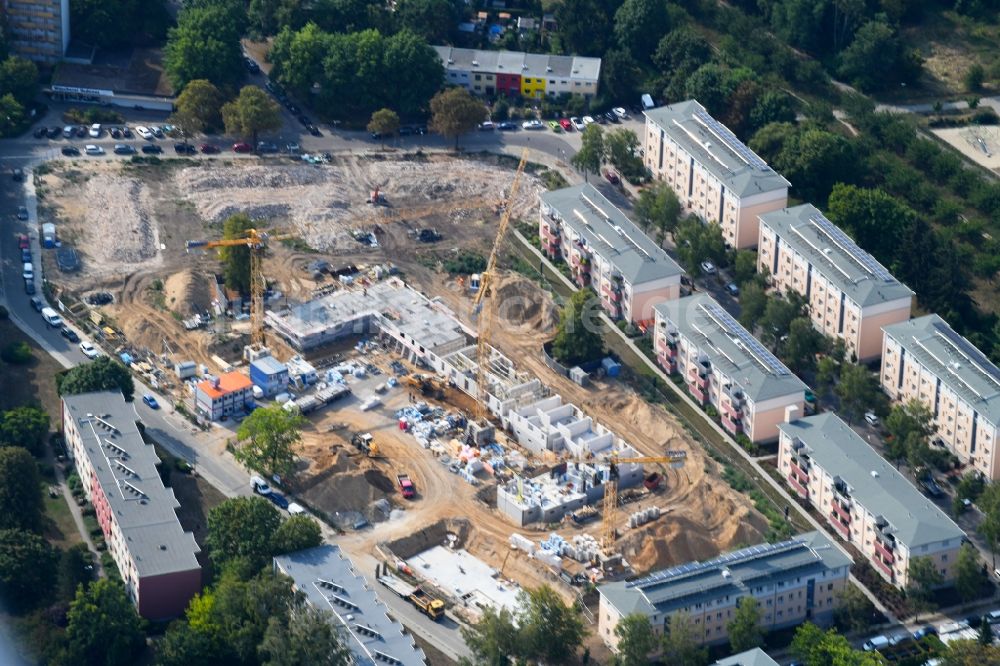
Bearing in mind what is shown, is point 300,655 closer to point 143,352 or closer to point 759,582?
point 759,582

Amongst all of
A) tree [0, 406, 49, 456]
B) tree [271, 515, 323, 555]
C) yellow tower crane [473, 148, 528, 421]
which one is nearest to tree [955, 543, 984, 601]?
yellow tower crane [473, 148, 528, 421]

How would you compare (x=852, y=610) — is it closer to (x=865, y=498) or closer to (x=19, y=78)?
(x=865, y=498)

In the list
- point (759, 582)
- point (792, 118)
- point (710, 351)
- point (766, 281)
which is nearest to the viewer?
point (759, 582)

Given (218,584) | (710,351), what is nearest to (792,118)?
(710,351)

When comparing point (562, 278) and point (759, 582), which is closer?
point (759, 582)

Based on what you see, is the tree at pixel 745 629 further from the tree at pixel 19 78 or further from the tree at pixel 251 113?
the tree at pixel 19 78

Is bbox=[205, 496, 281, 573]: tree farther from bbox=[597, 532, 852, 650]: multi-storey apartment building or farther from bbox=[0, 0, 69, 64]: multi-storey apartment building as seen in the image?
bbox=[0, 0, 69, 64]: multi-storey apartment building
